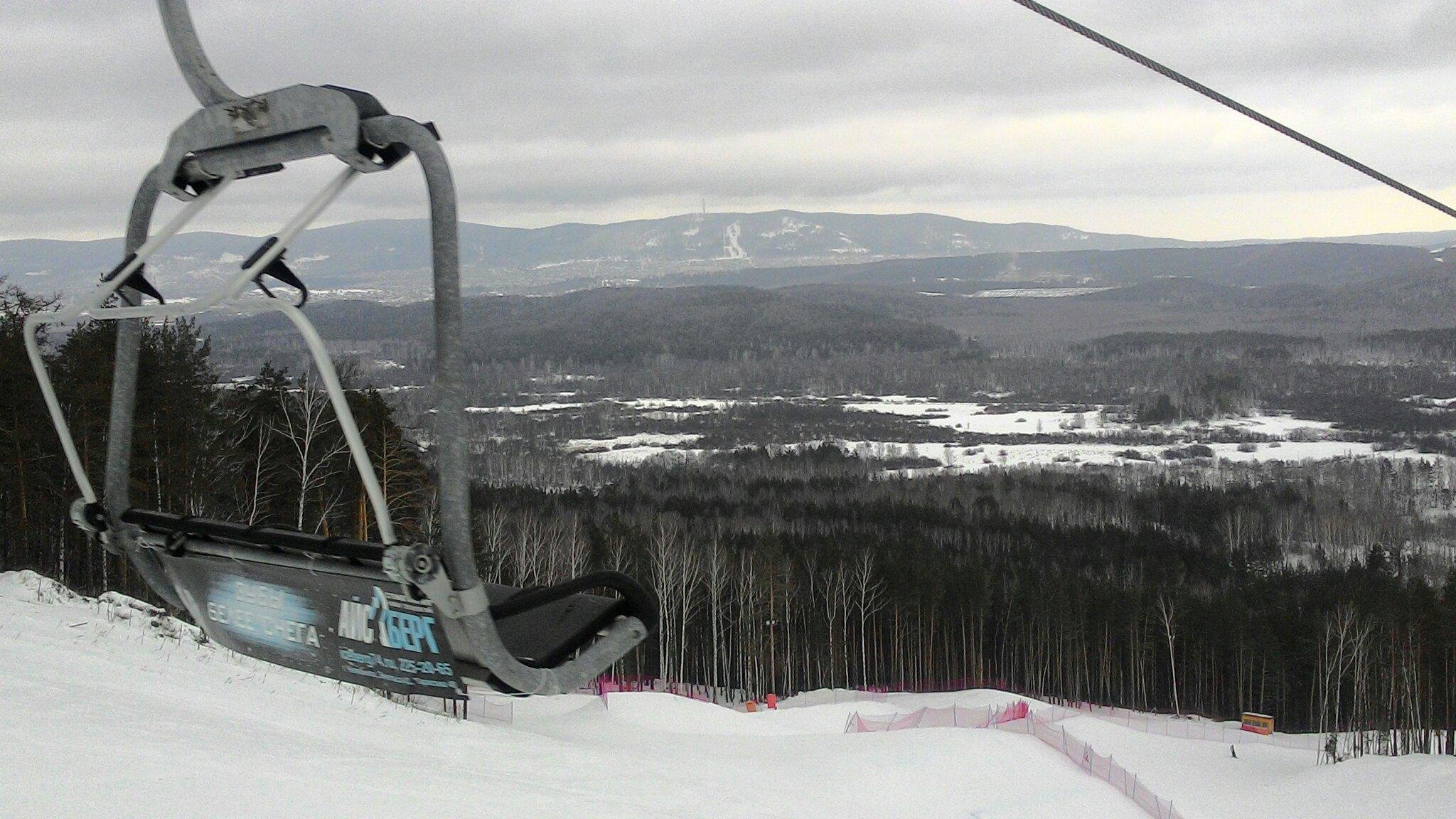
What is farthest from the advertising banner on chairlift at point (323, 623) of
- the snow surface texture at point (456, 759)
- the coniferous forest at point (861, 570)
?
the coniferous forest at point (861, 570)

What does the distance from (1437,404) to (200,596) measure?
7865 inches

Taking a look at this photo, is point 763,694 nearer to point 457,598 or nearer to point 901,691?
point 901,691

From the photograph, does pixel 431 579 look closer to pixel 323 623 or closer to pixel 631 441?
pixel 323 623

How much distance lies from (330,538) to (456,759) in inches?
429

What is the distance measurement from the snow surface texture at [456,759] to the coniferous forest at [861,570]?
9.55ft

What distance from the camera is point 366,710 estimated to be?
1461 centimetres

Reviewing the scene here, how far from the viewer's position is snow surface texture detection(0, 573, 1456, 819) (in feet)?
23.8

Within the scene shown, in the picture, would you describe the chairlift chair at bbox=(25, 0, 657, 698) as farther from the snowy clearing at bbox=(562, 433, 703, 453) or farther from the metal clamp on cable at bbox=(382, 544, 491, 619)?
the snowy clearing at bbox=(562, 433, 703, 453)

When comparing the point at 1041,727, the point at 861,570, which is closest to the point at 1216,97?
the point at 1041,727

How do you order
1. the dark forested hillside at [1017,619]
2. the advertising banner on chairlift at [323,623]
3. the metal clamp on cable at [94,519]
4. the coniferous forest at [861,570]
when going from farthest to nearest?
the dark forested hillside at [1017,619] < the coniferous forest at [861,570] < the metal clamp on cable at [94,519] < the advertising banner on chairlift at [323,623]

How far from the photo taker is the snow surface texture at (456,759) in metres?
7.25

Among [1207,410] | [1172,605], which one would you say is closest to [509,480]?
[1172,605]

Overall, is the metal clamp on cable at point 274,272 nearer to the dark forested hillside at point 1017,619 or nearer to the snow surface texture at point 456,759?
the snow surface texture at point 456,759

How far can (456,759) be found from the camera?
12.6 m
